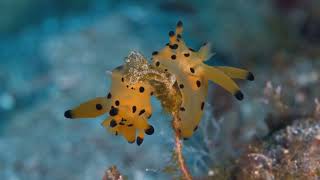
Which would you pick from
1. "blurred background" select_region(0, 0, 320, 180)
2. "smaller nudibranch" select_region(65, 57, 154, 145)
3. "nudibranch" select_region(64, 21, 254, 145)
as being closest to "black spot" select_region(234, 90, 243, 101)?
"nudibranch" select_region(64, 21, 254, 145)

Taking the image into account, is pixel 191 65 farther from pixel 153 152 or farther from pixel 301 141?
pixel 153 152

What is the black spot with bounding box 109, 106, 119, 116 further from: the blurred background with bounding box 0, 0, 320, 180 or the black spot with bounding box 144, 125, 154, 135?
the blurred background with bounding box 0, 0, 320, 180

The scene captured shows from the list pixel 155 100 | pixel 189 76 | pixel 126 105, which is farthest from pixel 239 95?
pixel 155 100

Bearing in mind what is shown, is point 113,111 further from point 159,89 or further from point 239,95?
point 239,95

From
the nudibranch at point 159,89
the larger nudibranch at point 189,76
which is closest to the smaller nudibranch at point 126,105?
the nudibranch at point 159,89

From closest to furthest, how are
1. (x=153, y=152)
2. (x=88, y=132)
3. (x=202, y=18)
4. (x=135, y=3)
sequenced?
1. (x=153, y=152)
2. (x=88, y=132)
3. (x=202, y=18)
4. (x=135, y=3)

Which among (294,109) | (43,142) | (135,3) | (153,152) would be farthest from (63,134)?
(135,3)

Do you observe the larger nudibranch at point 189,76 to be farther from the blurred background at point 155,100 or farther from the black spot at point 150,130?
the blurred background at point 155,100
